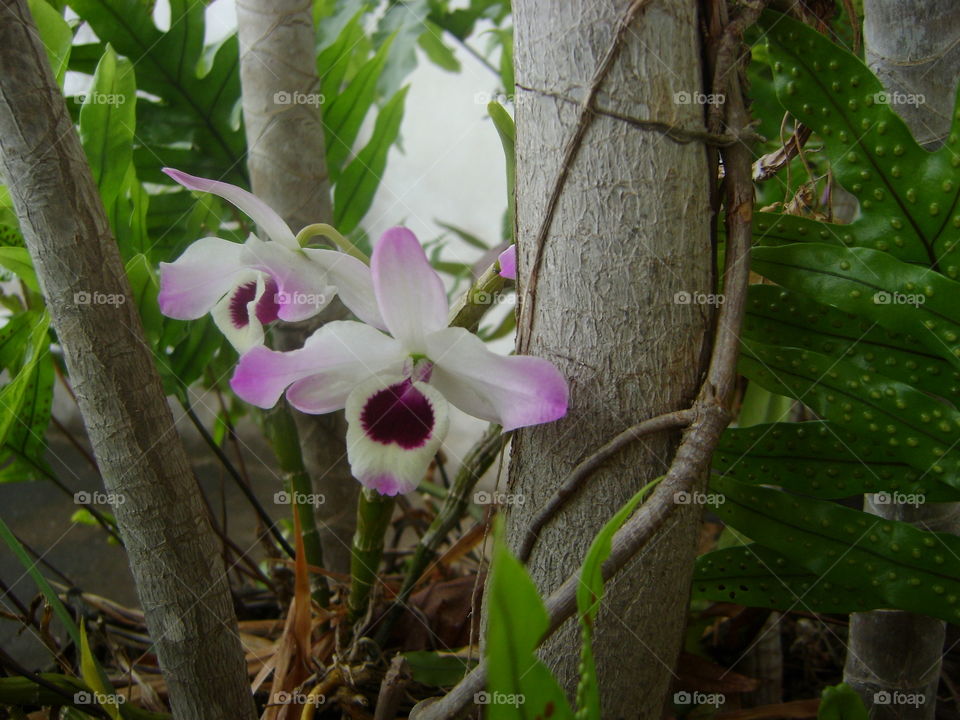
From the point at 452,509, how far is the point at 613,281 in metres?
0.38

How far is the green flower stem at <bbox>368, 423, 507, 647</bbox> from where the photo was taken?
2.49ft

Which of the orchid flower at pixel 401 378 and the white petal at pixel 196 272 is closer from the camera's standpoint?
the orchid flower at pixel 401 378

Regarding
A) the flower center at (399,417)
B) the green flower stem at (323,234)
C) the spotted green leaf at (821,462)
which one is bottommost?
the spotted green leaf at (821,462)

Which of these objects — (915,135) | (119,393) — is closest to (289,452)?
(119,393)

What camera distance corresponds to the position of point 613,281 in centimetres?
58

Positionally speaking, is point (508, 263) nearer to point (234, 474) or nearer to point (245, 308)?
point (245, 308)

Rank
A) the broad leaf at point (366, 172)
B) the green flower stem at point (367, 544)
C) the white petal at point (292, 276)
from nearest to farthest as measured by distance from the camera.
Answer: the white petal at point (292, 276), the green flower stem at point (367, 544), the broad leaf at point (366, 172)

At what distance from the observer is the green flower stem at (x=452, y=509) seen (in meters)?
0.76

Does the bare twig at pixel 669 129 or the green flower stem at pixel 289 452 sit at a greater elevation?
the bare twig at pixel 669 129

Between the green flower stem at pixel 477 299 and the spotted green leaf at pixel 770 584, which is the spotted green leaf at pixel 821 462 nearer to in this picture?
the spotted green leaf at pixel 770 584

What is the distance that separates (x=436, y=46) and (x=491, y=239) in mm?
652

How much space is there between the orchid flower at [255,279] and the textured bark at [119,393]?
55 mm

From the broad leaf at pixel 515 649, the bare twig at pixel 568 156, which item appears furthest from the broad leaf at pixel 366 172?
the broad leaf at pixel 515 649

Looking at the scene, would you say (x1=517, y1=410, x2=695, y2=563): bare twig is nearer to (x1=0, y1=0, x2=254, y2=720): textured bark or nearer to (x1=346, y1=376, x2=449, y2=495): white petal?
(x1=346, y1=376, x2=449, y2=495): white petal
